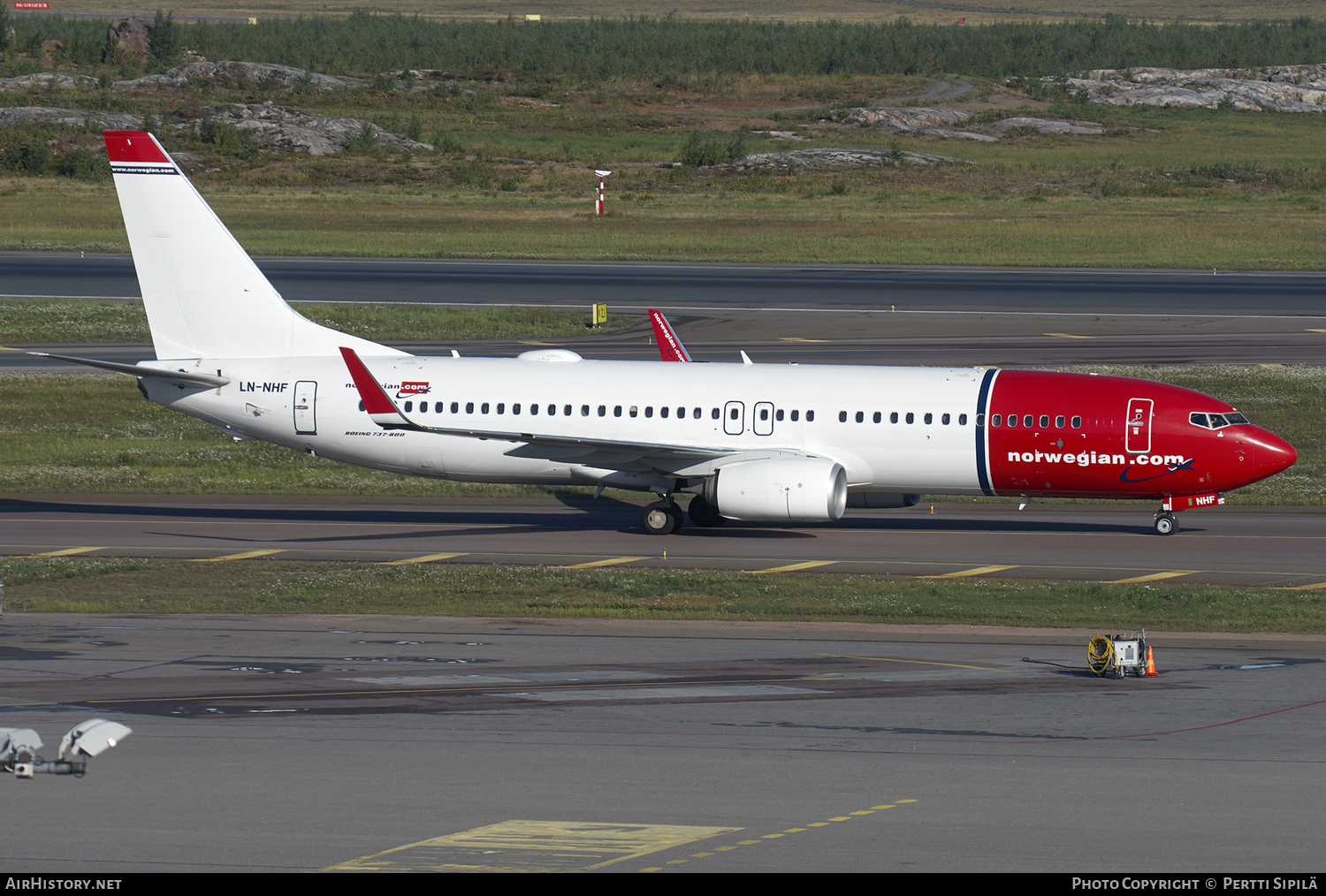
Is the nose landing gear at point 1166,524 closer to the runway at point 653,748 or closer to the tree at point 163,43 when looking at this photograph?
the runway at point 653,748

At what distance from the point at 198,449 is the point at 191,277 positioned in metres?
10.5

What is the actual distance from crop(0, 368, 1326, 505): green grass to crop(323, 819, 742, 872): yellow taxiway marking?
28318 millimetres

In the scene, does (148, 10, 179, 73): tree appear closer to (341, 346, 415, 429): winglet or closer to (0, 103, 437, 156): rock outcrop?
(0, 103, 437, 156): rock outcrop

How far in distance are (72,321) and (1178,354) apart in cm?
4664

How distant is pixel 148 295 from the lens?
40.3 metres

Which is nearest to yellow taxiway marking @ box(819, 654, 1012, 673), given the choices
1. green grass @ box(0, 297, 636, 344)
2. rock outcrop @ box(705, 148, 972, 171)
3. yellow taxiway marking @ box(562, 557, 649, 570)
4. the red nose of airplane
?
yellow taxiway marking @ box(562, 557, 649, 570)

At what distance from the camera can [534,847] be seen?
1584 centimetres

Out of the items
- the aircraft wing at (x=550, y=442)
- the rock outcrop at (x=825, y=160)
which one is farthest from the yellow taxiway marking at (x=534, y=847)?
the rock outcrop at (x=825, y=160)

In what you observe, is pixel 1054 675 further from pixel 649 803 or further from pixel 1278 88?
pixel 1278 88

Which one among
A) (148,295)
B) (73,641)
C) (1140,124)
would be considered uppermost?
(1140,124)

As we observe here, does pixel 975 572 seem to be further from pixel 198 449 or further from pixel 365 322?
pixel 365 322

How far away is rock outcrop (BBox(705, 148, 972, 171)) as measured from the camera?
5281 inches

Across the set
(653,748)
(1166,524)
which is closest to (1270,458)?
(1166,524)

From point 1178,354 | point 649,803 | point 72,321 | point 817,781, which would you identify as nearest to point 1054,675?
point 817,781
